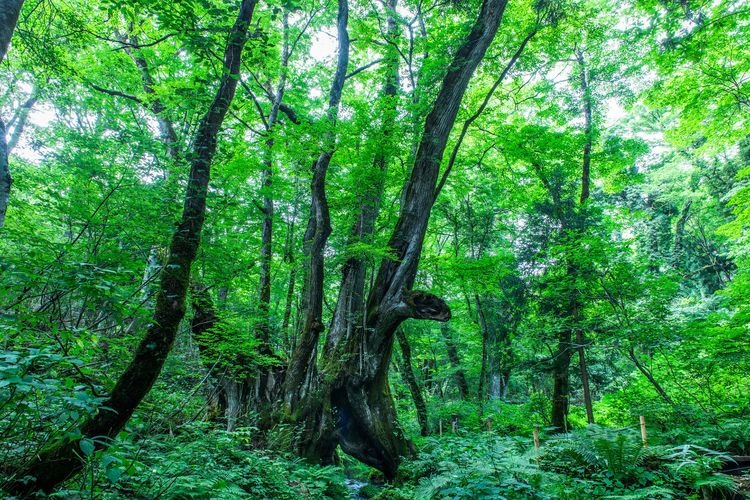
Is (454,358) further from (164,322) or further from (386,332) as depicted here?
(164,322)

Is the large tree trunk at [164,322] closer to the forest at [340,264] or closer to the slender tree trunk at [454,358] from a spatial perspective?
the forest at [340,264]

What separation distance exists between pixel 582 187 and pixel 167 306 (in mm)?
11842

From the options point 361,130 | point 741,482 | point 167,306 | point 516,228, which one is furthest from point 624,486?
point 516,228

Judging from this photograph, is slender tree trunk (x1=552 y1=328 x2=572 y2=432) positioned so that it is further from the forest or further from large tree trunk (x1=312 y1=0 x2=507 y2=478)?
large tree trunk (x1=312 y1=0 x2=507 y2=478)

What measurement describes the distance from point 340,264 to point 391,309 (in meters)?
1.99

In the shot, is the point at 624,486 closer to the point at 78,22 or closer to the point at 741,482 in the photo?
the point at 741,482

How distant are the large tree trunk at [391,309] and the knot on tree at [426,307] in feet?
0.05

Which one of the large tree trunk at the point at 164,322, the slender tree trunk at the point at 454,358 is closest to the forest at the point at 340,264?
the large tree trunk at the point at 164,322

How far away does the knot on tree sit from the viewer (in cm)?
577

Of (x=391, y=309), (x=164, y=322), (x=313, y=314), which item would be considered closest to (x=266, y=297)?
(x=313, y=314)

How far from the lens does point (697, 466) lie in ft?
15.1

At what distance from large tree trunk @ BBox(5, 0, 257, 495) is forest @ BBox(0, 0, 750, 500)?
0.02 m

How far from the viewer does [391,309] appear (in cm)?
610

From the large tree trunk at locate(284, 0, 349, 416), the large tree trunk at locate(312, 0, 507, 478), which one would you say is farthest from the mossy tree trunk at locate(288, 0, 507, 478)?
the large tree trunk at locate(284, 0, 349, 416)
